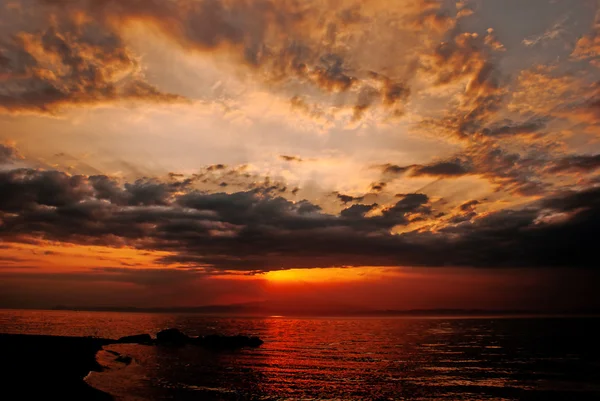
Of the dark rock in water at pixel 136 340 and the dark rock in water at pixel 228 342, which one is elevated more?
the dark rock in water at pixel 136 340

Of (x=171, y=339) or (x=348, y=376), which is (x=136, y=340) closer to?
(x=171, y=339)

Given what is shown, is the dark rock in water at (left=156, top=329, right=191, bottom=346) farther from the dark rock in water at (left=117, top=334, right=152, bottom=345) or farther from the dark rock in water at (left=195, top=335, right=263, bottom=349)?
the dark rock in water at (left=195, top=335, right=263, bottom=349)

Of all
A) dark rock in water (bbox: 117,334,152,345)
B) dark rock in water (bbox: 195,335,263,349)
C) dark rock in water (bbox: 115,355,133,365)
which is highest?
dark rock in water (bbox: 115,355,133,365)

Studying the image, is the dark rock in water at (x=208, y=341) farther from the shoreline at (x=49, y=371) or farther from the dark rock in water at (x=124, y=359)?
the dark rock in water at (x=124, y=359)

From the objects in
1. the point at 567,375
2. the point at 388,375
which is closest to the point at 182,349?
the point at 388,375

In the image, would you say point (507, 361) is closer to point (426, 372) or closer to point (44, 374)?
point (426, 372)

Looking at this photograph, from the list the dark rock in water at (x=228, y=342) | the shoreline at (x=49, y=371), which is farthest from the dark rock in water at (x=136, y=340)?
the shoreline at (x=49, y=371)

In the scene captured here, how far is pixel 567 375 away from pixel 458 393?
19847 mm

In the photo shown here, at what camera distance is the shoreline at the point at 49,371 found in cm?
2848

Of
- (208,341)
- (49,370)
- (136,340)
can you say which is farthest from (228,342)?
(49,370)

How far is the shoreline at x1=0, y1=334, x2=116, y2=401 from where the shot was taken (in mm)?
28484

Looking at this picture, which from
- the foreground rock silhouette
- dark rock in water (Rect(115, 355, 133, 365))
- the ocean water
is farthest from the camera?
dark rock in water (Rect(115, 355, 133, 365))

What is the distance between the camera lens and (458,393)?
115 ft

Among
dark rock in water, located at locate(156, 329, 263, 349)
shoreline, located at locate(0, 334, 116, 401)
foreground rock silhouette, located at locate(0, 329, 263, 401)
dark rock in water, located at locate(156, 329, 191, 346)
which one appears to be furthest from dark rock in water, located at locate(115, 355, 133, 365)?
dark rock in water, located at locate(156, 329, 191, 346)
